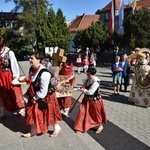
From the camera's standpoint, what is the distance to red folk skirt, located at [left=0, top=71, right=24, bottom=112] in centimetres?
501

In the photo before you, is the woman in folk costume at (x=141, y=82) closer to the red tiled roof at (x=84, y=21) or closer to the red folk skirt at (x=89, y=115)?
the red folk skirt at (x=89, y=115)

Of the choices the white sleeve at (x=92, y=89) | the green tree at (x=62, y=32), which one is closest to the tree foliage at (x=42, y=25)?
the green tree at (x=62, y=32)

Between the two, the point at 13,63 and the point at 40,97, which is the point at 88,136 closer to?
the point at 40,97

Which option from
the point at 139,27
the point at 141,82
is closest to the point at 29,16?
the point at 139,27

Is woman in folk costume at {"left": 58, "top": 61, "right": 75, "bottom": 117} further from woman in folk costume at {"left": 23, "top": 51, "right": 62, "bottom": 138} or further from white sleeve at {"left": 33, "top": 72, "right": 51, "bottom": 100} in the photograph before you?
white sleeve at {"left": 33, "top": 72, "right": 51, "bottom": 100}

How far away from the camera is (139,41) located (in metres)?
21.4

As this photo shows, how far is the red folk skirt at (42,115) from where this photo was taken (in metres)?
4.20

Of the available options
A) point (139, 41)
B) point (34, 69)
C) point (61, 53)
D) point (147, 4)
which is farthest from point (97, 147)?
point (147, 4)

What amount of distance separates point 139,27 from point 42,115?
61.5 ft

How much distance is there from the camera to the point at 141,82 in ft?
23.5

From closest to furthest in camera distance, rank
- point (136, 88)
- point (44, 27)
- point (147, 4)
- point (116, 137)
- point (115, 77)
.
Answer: point (116, 137)
point (136, 88)
point (115, 77)
point (44, 27)
point (147, 4)

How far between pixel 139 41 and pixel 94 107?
58.8 feet

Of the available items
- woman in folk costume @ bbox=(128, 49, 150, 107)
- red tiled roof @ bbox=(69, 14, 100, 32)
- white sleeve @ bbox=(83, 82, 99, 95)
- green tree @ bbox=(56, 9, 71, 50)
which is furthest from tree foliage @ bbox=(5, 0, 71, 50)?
white sleeve @ bbox=(83, 82, 99, 95)

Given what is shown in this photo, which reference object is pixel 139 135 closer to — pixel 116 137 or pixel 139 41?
pixel 116 137
